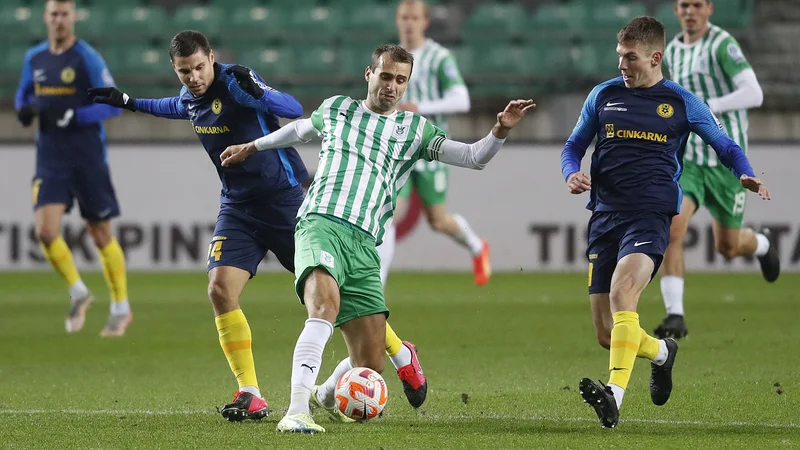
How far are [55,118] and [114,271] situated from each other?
1205 mm

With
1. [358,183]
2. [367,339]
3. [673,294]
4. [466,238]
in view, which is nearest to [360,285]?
[367,339]

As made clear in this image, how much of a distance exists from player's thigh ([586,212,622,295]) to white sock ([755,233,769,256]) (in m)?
3.80

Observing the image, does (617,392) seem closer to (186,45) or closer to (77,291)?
(186,45)

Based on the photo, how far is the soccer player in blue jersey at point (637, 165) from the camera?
577cm

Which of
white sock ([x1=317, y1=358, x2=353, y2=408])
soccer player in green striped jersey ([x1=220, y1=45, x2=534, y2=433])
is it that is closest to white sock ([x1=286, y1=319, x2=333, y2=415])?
soccer player in green striped jersey ([x1=220, y1=45, x2=534, y2=433])

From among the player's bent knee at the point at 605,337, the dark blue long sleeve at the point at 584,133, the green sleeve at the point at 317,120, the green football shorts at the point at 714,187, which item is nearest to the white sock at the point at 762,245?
the green football shorts at the point at 714,187

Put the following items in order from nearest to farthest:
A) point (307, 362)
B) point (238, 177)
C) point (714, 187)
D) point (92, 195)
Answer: point (307, 362) → point (238, 177) → point (714, 187) → point (92, 195)

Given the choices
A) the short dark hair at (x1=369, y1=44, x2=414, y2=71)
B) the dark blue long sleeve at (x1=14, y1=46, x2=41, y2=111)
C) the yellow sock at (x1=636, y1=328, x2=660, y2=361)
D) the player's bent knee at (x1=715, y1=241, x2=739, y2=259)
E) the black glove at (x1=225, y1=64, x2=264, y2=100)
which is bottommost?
the player's bent knee at (x1=715, y1=241, x2=739, y2=259)

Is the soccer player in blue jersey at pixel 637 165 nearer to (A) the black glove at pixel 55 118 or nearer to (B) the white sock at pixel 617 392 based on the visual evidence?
(B) the white sock at pixel 617 392

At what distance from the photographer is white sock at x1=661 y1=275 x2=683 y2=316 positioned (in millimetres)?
8648

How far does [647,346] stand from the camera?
5.78 m

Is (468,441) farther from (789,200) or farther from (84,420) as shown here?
(789,200)

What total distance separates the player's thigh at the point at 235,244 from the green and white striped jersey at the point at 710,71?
3.67 metres

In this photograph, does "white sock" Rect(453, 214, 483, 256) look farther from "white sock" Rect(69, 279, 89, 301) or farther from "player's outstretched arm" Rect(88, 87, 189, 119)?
"player's outstretched arm" Rect(88, 87, 189, 119)
